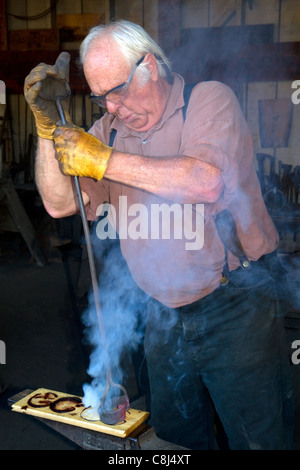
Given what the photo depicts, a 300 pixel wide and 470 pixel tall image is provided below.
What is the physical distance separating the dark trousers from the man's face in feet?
2.21

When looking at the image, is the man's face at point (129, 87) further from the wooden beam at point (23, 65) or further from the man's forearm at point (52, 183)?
the wooden beam at point (23, 65)

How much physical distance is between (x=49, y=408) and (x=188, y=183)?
0.93 m

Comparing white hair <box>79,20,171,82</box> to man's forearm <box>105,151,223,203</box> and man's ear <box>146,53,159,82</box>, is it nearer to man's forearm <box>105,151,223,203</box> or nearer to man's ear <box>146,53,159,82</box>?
man's ear <box>146,53,159,82</box>

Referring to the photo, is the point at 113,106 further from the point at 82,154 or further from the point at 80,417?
the point at 80,417

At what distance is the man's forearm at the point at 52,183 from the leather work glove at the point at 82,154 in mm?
294

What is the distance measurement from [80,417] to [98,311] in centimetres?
37

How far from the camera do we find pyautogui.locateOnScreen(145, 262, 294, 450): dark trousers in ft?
5.80

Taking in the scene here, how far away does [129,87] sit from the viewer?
5.51ft

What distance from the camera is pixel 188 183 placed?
1.55 metres

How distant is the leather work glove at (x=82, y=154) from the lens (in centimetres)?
154

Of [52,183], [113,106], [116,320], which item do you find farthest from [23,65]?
[113,106]

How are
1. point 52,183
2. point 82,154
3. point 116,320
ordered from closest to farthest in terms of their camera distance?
point 82,154
point 52,183
point 116,320

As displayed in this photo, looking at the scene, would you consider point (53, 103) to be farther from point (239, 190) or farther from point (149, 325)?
point (149, 325)
